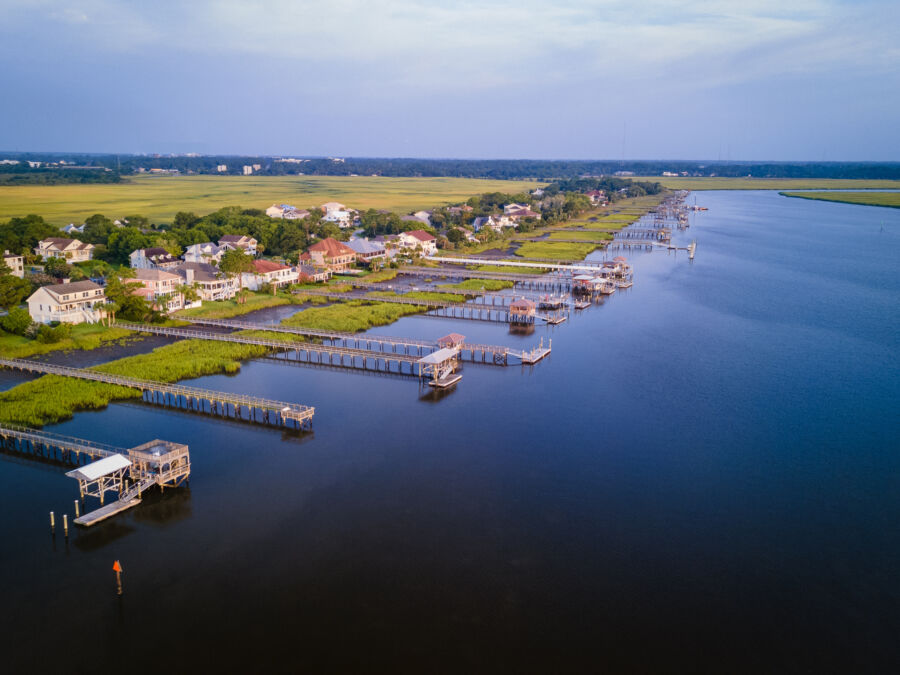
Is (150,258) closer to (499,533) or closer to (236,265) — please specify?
(236,265)

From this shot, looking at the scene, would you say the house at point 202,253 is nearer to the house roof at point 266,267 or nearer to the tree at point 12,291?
the house roof at point 266,267

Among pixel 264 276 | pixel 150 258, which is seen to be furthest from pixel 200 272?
pixel 150 258

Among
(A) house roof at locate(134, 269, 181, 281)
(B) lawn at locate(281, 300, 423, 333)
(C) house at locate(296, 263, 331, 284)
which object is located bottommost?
(B) lawn at locate(281, 300, 423, 333)

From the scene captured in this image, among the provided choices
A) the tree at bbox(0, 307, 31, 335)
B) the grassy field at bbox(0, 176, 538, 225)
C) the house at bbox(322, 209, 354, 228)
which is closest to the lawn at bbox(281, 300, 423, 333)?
the tree at bbox(0, 307, 31, 335)

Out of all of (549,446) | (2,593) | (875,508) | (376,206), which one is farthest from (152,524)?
(376,206)

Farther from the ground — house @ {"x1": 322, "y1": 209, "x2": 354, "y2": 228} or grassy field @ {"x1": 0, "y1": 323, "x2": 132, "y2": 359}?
house @ {"x1": 322, "y1": 209, "x2": 354, "y2": 228}

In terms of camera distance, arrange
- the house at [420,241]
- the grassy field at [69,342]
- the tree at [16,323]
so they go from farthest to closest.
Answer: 1. the house at [420,241]
2. the tree at [16,323]
3. the grassy field at [69,342]

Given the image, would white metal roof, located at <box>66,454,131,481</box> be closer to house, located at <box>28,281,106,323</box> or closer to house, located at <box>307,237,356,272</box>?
house, located at <box>28,281,106,323</box>

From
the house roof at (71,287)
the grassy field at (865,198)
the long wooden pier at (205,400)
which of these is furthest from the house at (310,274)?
the grassy field at (865,198)
